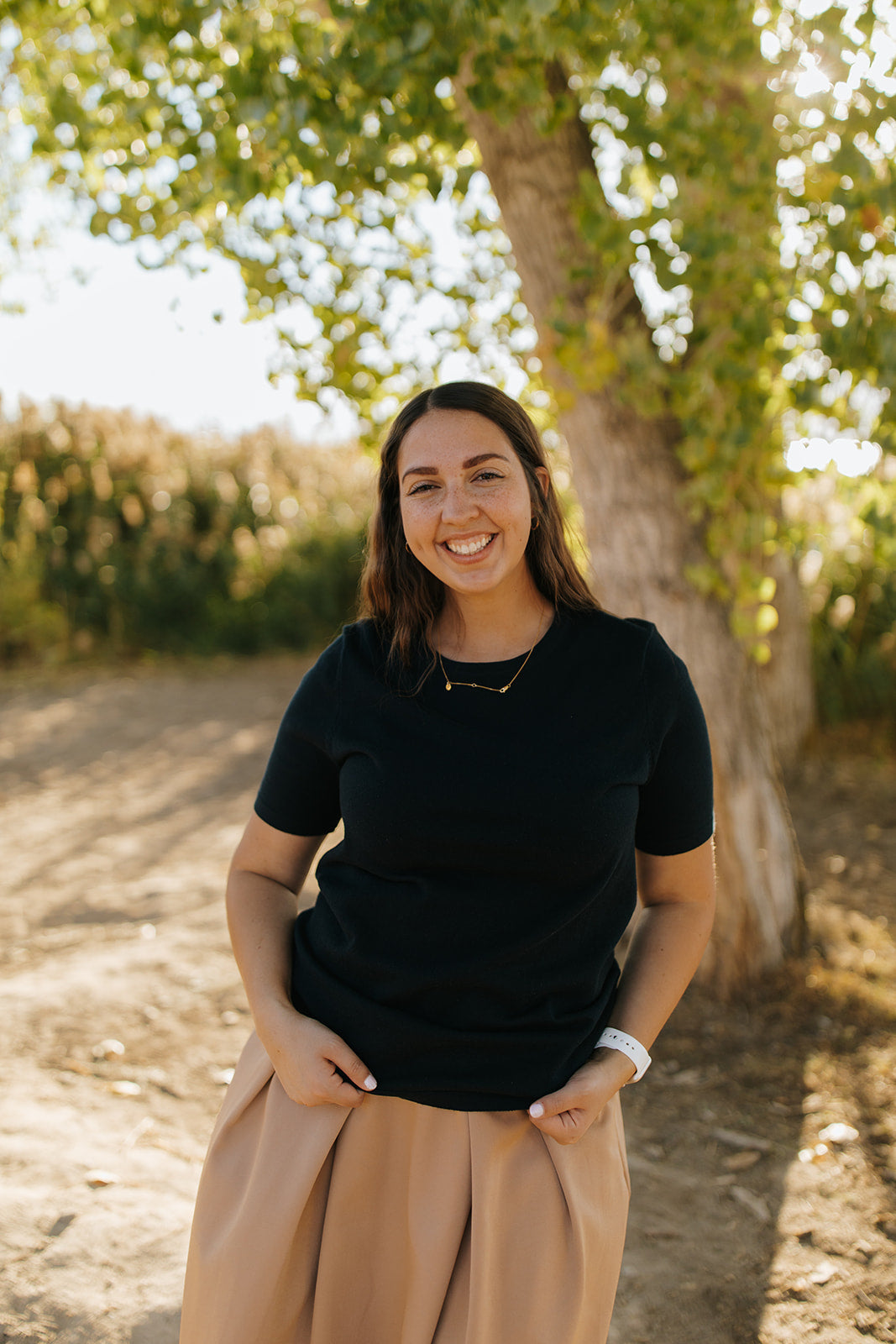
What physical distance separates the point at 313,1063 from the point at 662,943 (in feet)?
2.02

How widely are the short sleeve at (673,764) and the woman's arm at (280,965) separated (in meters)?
0.61

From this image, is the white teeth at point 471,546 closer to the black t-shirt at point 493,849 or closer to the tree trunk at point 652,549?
the black t-shirt at point 493,849

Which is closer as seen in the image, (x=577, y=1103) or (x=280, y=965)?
(x=577, y=1103)

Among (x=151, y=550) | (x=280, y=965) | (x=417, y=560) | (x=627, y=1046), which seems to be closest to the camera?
(x=627, y=1046)

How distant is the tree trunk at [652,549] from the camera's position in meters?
3.11

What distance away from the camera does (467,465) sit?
1.73 m

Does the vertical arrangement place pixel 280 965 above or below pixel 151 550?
below

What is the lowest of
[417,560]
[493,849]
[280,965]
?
[280,965]

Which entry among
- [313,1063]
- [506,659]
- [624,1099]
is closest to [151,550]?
[624,1099]

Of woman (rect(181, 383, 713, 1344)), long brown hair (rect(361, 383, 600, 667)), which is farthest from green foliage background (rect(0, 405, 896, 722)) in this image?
woman (rect(181, 383, 713, 1344))

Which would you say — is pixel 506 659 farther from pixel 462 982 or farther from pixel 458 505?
pixel 462 982

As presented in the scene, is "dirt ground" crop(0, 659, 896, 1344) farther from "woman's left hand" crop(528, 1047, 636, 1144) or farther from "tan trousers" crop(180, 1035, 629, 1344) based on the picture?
"woman's left hand" crop(528, 1047, 636, 1144)

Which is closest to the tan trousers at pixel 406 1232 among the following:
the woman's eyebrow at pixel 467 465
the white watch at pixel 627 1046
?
the white watch at pixel 627 1046

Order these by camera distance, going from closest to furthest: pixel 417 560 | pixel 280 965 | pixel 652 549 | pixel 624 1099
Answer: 1. pixel 280 965
2. pixel 417 560
3. pixel 624 1099
4. pixel 652 549
